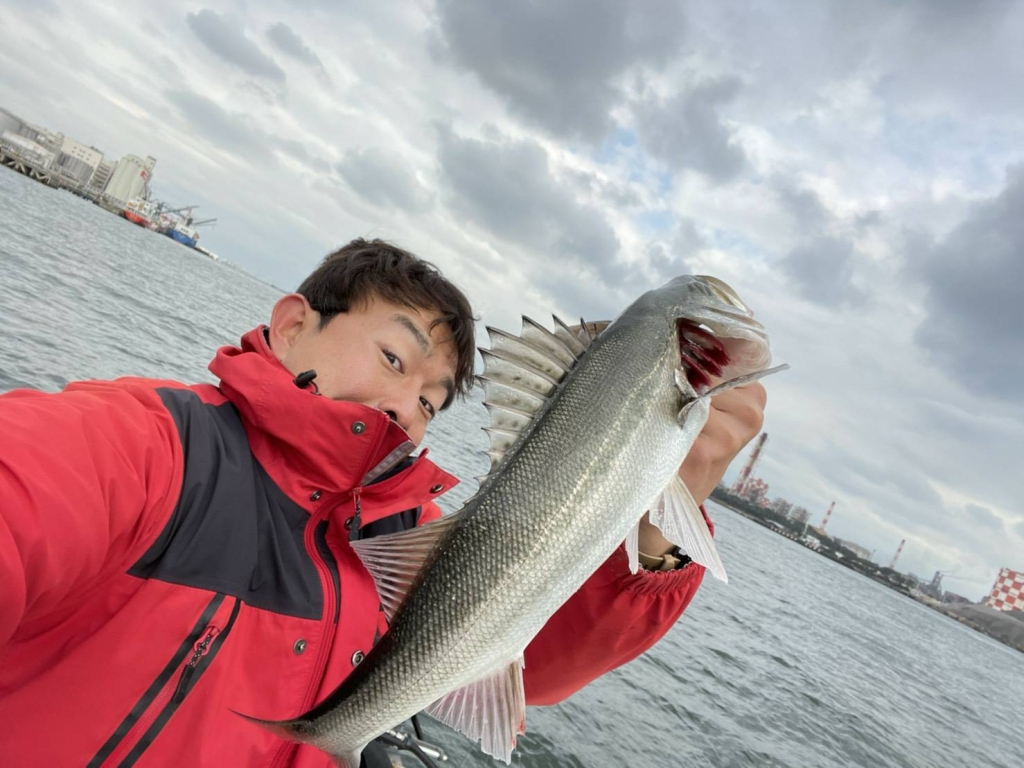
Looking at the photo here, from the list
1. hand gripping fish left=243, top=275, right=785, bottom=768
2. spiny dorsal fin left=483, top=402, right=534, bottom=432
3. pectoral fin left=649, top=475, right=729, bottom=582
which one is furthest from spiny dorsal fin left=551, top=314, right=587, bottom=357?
pectoral fin left=649, top=475, right=729, bottom=582

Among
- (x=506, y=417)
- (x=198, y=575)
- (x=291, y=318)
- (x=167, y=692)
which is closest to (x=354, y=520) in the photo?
(x=198, y=575)

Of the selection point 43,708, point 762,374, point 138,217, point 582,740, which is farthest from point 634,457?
point 138,217

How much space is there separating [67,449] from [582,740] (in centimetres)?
865

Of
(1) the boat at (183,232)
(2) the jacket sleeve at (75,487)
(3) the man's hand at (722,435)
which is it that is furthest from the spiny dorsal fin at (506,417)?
(1) the boat at (183,232)

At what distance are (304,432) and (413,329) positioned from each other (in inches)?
37.3

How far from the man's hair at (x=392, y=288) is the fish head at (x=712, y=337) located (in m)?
1.48

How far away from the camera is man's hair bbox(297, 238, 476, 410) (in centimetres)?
345

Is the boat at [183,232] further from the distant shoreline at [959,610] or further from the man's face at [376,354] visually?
the man's face at [376,354]

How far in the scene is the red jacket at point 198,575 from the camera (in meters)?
1.77

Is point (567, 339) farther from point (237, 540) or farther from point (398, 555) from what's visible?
point (237, 540)

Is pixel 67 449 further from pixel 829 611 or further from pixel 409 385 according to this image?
pixel 829 611

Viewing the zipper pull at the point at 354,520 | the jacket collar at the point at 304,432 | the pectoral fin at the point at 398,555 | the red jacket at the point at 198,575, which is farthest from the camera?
the zipper pull at the point at 354,520

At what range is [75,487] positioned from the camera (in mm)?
1749

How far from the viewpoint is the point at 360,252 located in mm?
3834
